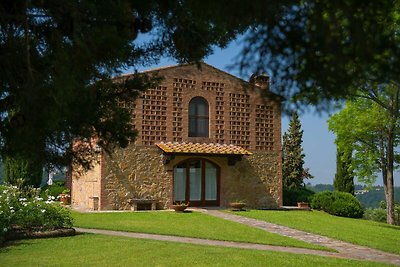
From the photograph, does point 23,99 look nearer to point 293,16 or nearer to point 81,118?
point 81,118

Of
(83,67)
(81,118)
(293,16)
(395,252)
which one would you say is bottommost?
(395,252)

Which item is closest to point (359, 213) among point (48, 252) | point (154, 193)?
point (154, 193)

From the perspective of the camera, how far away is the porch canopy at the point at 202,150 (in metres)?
20.0

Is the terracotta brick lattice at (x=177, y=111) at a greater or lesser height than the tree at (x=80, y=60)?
greater

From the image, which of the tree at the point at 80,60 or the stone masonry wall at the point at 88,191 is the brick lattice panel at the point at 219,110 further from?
the tree at the point at 80,60

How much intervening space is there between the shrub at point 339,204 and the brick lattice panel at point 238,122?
4547 mm

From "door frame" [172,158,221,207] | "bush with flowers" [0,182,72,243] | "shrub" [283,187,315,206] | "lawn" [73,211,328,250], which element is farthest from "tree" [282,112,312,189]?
"bush with flowers" [0,182,72,243]

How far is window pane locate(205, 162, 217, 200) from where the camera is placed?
71.1 ft

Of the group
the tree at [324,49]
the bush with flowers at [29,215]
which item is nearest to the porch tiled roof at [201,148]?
the bush with flowers at [29,215]

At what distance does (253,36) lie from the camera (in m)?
3.05

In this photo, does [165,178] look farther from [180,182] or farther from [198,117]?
[198,117]

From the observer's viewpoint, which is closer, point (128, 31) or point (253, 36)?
point (253, 36)

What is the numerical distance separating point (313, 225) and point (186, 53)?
41.3 ft

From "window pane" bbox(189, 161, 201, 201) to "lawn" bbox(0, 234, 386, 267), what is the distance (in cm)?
1021
